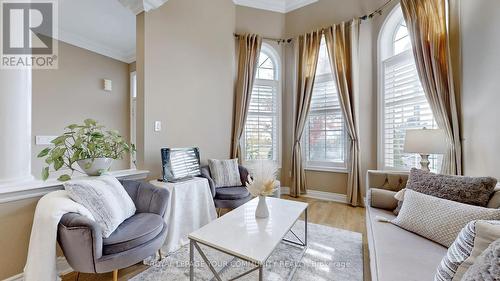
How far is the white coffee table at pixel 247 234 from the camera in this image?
1.21 meters

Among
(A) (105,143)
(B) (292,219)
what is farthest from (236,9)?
(B) (292,219)

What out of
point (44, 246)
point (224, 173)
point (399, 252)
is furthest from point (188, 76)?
point (399, 252)

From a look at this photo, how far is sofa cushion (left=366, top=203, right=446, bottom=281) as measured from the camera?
1.04 m

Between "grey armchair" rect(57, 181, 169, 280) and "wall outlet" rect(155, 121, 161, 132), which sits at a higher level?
"wall outlet" rect(155, 121, 161, 132)

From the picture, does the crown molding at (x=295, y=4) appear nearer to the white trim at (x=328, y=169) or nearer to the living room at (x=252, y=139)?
the living room at (x=252, y=139)

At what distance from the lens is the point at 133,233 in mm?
1480

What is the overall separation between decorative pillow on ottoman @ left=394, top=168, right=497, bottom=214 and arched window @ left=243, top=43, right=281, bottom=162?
2.61 m

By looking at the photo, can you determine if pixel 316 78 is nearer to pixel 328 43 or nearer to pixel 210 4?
pixel 328 43

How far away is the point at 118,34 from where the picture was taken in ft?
12.5

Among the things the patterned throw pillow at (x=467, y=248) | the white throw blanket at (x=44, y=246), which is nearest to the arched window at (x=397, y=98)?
the patterned throw pillow at (x=467, y=248)

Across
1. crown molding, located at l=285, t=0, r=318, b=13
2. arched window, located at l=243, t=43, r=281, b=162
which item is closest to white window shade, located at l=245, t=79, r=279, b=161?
arched window, located at l=243, t=43, r=281, b=162

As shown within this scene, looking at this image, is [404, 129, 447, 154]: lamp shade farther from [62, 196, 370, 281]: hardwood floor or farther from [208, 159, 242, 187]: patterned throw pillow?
[208, 159, 242, 187]: patterned throw pillow

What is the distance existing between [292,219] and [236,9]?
3.92 meters

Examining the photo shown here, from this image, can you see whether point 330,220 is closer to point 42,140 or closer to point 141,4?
point 141,4
